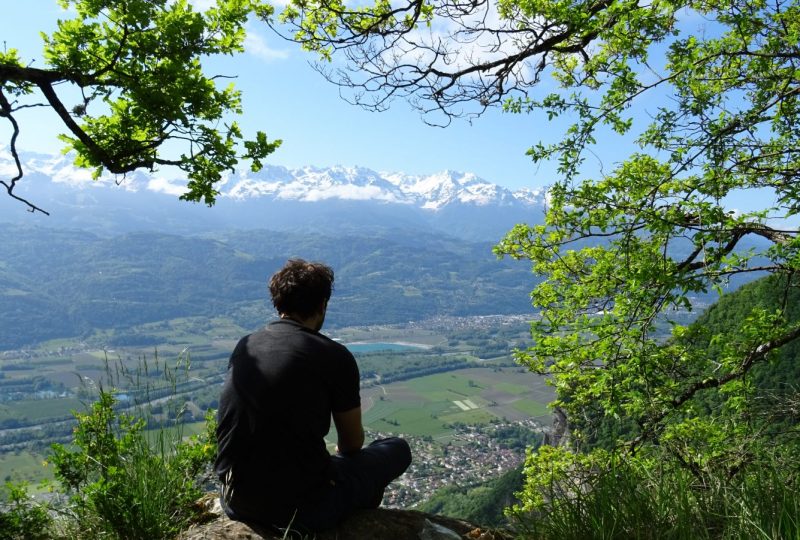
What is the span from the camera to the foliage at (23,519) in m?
A: 3.07

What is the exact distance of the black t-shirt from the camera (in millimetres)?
3041

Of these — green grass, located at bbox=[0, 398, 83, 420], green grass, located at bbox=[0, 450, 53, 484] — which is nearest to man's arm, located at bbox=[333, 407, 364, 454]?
green grass, located at bbox=[0, 450, 53, 484]

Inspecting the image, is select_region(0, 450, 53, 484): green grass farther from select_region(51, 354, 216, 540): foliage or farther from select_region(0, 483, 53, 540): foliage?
select_region(51, 354, 216, 540): foliage

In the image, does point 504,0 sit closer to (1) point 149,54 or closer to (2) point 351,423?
(1) point 149,54

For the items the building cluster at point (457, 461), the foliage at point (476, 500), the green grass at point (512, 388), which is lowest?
the green grass at point (512, 388)

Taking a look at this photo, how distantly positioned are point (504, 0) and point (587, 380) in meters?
5.20

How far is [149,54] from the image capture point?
4.96 meters

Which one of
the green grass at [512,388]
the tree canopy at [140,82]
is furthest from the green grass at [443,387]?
the tree canopy at [140,82]

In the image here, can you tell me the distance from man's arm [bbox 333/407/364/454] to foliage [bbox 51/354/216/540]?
895 millimetres

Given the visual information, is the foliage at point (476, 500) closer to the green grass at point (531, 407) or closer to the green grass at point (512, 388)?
the green grass at point (531, 407)

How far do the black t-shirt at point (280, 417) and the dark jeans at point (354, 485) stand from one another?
85 mm

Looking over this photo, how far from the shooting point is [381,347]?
159375mm

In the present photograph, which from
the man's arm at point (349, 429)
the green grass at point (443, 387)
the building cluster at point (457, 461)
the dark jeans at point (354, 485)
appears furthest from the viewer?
the green grass at point (443, 387)

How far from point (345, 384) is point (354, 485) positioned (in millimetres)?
608
